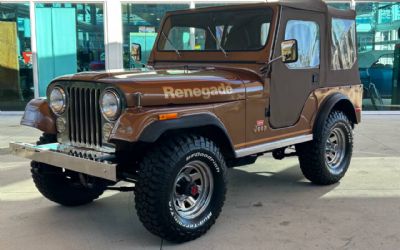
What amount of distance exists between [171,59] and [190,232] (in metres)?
2.14

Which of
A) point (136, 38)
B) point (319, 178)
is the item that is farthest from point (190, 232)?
point (136, 38)

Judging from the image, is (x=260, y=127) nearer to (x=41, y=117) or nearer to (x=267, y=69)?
(x=267, y=69)

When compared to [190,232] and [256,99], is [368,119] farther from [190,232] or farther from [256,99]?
[190,232]

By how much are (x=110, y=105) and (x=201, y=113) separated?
699 mm

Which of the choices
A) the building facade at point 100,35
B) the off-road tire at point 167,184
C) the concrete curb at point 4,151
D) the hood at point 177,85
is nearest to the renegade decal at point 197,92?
the hood at point 177,85

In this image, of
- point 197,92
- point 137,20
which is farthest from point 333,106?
point 137,20

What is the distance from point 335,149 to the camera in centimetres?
548

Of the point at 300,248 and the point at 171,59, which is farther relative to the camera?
the point at 171,59

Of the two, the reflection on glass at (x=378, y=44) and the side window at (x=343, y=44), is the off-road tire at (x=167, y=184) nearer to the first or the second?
the side window at (x=343, y=44)

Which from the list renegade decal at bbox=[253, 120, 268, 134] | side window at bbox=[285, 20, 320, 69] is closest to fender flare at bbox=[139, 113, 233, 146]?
renegade decal at bbox=[253, 120, 268, 134]

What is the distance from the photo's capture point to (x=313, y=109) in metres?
4.98

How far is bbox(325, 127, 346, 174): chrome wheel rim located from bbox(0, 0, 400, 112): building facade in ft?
20.1

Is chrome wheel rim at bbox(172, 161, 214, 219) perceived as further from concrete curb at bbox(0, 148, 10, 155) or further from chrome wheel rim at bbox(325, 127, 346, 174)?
concrete curb at bbox(0, 148, 10, 155)

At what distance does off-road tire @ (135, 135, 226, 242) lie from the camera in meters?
3.44
